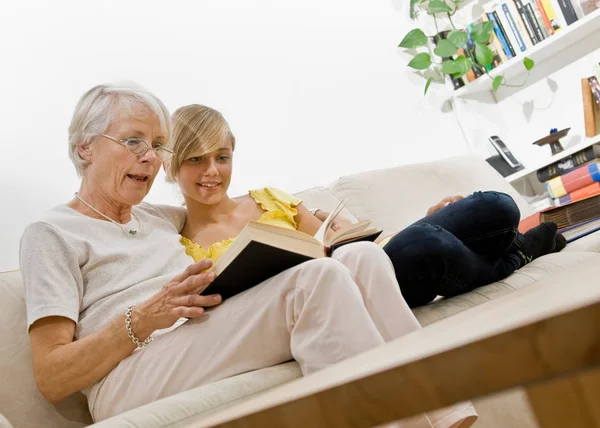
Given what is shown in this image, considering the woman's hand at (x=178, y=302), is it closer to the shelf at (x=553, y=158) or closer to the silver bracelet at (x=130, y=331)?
the silver bracelet at (x=130, y=331)

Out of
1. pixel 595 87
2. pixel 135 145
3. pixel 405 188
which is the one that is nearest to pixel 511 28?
pixel 595 87

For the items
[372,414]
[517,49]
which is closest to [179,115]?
[372,414]

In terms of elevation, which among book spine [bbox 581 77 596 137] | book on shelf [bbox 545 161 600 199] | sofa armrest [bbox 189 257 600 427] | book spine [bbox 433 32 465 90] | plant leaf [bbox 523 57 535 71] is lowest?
book on shelf [bbox 545 161 600 199]

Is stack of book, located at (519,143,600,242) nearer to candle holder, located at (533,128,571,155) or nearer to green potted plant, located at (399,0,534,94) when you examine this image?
candle holder, located at (533,128,571,155)

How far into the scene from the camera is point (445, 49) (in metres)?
3.38

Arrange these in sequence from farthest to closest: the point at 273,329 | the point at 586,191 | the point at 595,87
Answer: the point at 595,87 → the point at 586,191 → the point at 273,329

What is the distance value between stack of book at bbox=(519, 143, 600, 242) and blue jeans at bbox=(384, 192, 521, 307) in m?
0.64

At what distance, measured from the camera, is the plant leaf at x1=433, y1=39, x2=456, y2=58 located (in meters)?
3.38

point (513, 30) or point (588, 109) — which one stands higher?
point (513, 30)

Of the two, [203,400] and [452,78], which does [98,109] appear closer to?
[203,400]

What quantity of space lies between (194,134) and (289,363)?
97cm

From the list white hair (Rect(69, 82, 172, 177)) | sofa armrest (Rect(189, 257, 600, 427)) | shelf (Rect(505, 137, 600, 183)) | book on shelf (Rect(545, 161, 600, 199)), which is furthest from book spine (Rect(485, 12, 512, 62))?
sofa armrest (Rect(189, 257, 600, 427))

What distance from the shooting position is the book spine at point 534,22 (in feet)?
10.7

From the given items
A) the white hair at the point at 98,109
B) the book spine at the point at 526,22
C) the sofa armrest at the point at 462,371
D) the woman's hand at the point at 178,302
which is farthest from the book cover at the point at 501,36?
the sofa armrest at the point at 462,371
